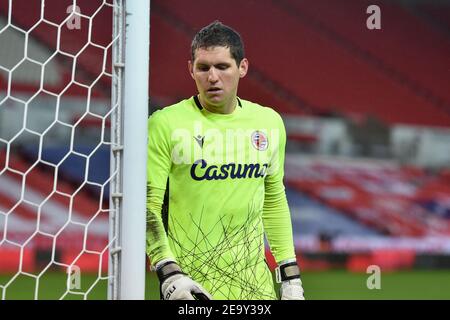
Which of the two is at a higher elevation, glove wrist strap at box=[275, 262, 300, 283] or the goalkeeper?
the goalkeeper

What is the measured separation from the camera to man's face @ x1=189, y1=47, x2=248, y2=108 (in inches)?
81.3

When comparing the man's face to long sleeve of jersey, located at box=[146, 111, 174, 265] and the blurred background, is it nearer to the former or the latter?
long sleeve of jersey, located at box=[146, 111, 174, 265]

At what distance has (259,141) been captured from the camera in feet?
7.43

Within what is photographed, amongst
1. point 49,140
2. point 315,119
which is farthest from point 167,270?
point 315,119

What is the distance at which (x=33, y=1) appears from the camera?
848 centimetres

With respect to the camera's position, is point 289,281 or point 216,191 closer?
point 216,191

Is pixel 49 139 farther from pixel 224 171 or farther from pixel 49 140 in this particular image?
pixel 224 171

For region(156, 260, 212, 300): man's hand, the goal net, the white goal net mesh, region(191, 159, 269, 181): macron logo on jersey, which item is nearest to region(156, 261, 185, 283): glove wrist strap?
region(156, 260, 212, 300): man's hand

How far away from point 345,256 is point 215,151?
23.1ft

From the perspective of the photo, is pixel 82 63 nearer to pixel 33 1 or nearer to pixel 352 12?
pixel 33 1

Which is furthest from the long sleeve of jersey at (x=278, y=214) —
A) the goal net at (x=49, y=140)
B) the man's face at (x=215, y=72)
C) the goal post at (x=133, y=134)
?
the goal net at (x=49, y=140)

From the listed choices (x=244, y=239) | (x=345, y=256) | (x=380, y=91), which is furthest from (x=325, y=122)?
(x=244, y=239)

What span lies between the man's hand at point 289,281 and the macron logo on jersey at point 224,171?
1.04ft

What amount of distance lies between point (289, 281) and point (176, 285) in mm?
507
